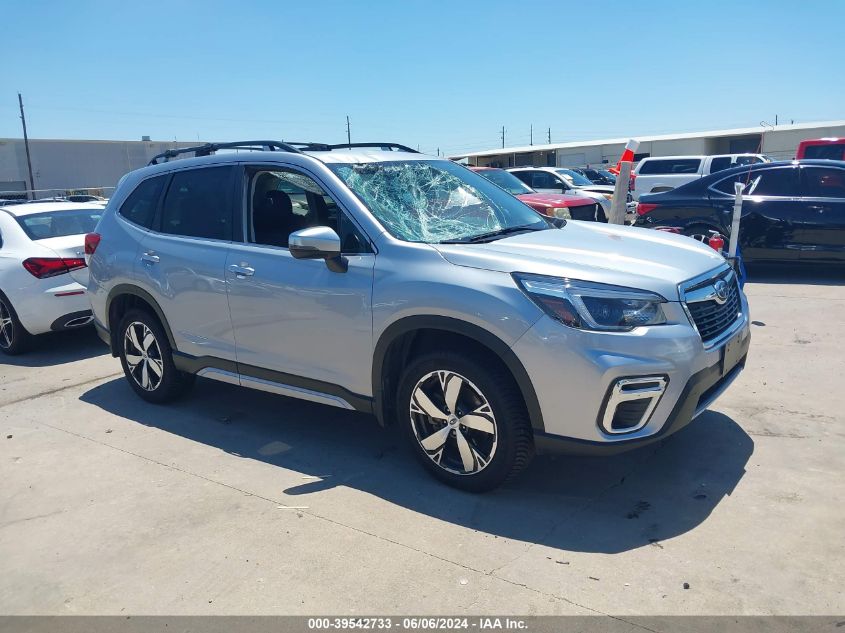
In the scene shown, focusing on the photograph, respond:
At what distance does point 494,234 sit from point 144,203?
2862 millimetres

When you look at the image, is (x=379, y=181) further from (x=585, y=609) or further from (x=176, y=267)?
(x=585, y=609)

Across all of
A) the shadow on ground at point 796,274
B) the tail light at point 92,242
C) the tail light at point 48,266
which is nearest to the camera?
the tail light at point 92,242

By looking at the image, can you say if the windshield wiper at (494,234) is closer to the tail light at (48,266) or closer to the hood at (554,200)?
the tail light at (48,266)

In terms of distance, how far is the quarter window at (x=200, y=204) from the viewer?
4.73 meters

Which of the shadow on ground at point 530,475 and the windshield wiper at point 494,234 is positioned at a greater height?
the windshield wiper at point 494,234

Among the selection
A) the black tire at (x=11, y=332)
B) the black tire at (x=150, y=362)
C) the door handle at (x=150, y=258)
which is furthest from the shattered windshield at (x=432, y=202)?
the black tire at (x=11, y=332)

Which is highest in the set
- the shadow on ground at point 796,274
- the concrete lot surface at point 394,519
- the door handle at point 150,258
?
the door handle at point 150,258

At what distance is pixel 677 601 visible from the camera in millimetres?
2783

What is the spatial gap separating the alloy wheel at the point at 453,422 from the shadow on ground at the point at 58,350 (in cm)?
480

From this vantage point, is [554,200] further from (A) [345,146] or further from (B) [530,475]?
(B) [530,475]

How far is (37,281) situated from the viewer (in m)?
6.84

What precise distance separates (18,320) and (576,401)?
602 cm

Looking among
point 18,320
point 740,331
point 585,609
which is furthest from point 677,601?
point 18,320

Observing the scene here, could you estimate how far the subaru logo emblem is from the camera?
3.72m
